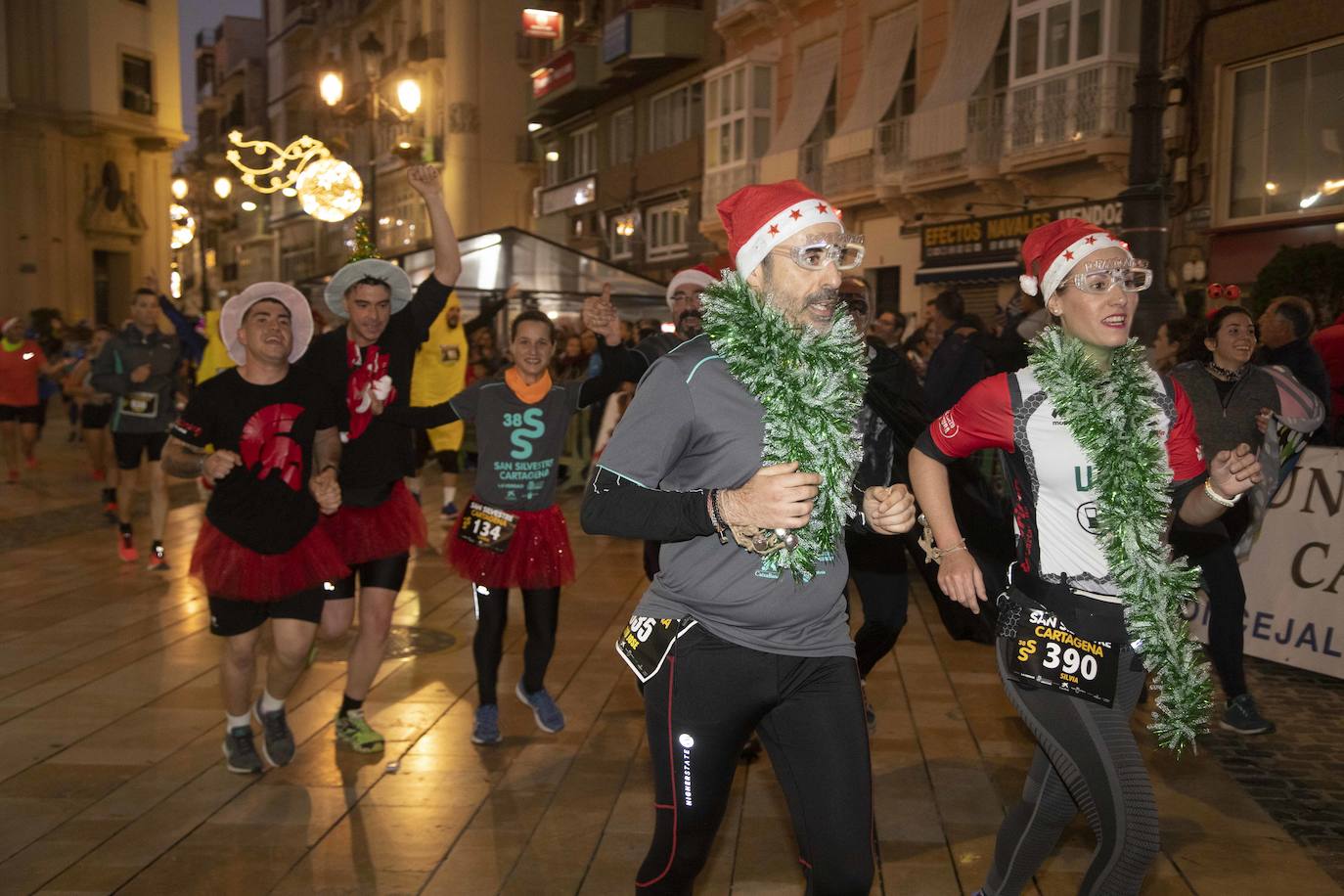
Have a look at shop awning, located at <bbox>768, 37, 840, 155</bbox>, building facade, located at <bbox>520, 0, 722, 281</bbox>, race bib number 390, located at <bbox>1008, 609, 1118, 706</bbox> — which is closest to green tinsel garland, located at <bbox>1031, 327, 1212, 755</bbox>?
race bib number 390, located at <bbox>1008, 609, 1118, 706</bbox>

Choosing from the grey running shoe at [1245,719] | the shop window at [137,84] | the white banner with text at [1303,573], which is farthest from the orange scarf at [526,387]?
the shop window at [137,84]

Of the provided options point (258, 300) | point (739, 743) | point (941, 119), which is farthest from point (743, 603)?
point (941, 119)

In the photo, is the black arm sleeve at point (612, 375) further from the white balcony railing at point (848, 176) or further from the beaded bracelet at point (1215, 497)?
the white balcony railing at point (848, 176)

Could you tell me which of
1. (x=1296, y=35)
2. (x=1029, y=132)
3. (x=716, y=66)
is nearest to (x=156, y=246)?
(x=716, y=66)

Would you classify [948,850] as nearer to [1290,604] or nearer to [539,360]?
[539,360]

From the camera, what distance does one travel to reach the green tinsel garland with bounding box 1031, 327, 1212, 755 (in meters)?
3.30

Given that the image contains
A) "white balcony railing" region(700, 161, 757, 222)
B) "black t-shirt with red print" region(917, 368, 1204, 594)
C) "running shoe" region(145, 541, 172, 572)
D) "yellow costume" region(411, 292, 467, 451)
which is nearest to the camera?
"black t-shirt with red print" region(917, 368, 1204, 594)

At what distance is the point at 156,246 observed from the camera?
45500 mm

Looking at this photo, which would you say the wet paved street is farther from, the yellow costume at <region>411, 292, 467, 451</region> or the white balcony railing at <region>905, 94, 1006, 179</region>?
the white balcony railing at <region>905, 94, 1006, 179</region>

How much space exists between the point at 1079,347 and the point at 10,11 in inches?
1789

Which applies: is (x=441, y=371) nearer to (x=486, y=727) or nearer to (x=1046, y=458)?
(x=486, y=727)

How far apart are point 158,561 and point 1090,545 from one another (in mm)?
8648

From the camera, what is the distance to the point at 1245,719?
6.13m

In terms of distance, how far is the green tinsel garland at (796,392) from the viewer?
117 inches
